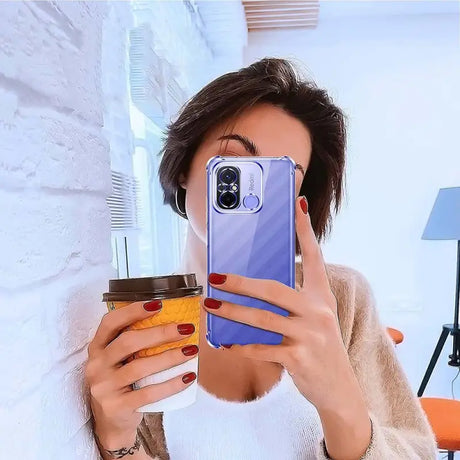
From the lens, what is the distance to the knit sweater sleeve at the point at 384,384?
2.09 feet

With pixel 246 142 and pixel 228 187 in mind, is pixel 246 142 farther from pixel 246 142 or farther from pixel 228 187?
pixel 228 187

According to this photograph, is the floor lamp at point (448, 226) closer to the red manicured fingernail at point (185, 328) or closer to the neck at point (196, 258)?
the neck at point (196, 258)

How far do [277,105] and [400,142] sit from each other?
2093 millimetres

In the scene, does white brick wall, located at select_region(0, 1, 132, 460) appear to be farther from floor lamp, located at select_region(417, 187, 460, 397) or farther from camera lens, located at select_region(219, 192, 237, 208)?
floor lamp, located at select_region(417, 187, 460, 397)

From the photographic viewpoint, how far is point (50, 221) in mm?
336

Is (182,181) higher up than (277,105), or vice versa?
(277,105)

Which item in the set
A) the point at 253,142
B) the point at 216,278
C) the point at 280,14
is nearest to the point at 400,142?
the point at 280,14

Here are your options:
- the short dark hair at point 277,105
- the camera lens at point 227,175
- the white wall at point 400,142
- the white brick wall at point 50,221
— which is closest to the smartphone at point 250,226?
the camera lens at point 227,175

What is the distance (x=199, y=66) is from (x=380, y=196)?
4.06 ft

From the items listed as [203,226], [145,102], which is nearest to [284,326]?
[203,226]

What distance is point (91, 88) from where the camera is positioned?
412mm

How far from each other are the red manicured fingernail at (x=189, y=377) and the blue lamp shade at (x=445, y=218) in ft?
6.70

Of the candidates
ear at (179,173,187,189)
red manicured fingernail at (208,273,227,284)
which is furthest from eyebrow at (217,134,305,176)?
red manicured fingernail at (208,273,227,284)

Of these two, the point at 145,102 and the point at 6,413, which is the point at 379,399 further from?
the point at 145,102
